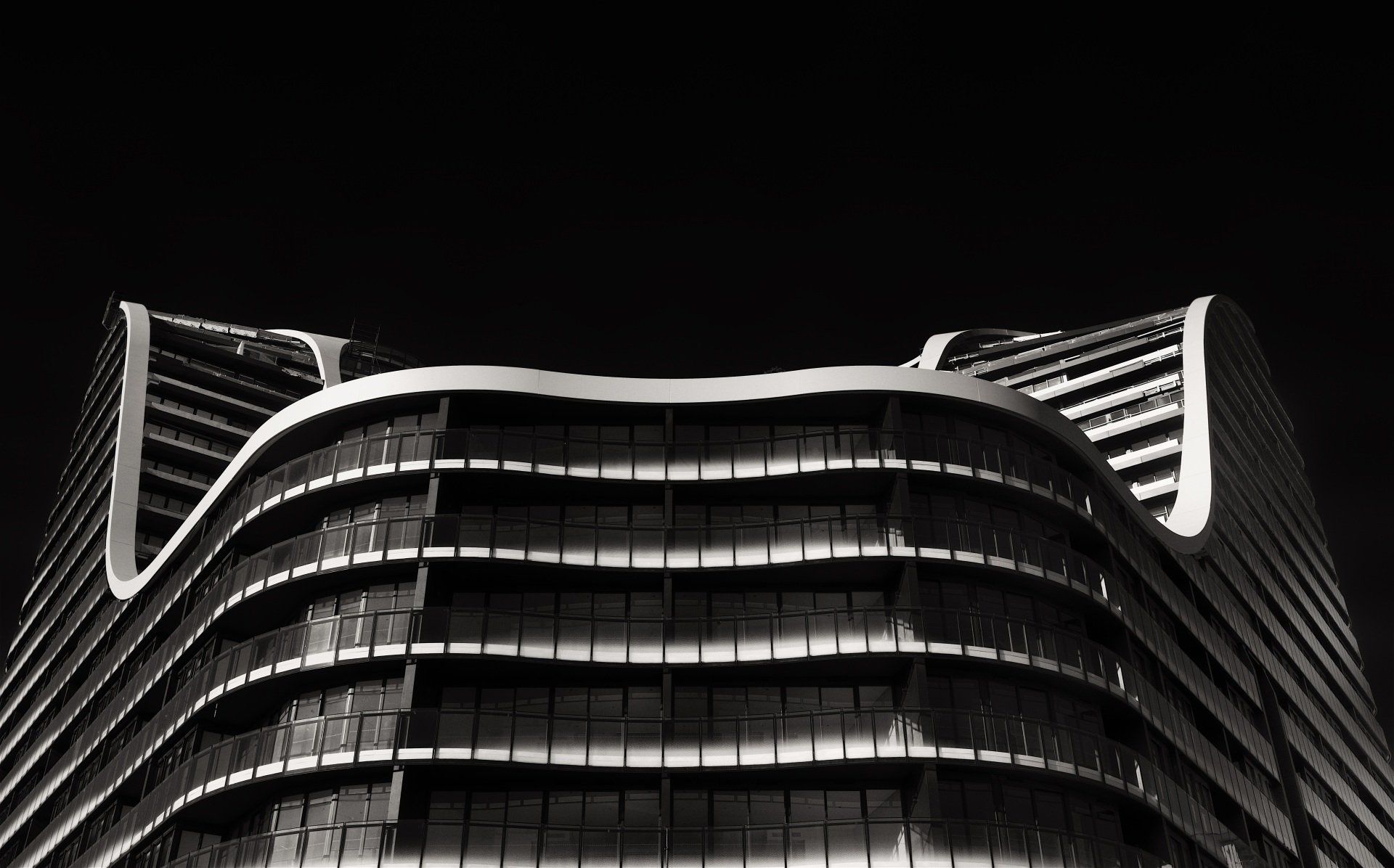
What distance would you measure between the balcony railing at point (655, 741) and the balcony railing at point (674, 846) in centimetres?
162

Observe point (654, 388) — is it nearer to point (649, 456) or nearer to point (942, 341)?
point (649, 456)

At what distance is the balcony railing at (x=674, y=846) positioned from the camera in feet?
108

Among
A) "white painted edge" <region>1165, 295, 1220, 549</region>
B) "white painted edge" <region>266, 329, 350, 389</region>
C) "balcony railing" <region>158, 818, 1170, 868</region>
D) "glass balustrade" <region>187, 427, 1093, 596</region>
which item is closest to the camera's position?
"balcony railing" <region>158, 818, 1170, 868</region>

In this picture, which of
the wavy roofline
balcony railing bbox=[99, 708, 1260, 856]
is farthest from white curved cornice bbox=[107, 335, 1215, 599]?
balcony railing bbox=[99, 708, 1260, 856]

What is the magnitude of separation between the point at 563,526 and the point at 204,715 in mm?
11411

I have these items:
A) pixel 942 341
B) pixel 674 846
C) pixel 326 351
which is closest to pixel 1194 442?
pixel 942 341

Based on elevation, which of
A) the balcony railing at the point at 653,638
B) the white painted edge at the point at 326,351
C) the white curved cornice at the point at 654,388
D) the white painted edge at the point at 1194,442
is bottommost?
the balcony railing at the point at 653,638

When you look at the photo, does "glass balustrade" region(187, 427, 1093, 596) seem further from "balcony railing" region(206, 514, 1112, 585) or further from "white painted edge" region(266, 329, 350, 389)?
"white painted edge" region(266, 329, 350, 389)

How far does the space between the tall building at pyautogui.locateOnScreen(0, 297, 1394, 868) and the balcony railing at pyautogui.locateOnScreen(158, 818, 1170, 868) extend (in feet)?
0.27

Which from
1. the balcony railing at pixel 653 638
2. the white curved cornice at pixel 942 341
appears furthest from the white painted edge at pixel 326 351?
the balcony railing at pixel 653 638

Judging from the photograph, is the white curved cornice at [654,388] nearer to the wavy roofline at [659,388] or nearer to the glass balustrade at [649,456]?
the wavy roofline at [659,388]

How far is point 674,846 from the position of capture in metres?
33.6

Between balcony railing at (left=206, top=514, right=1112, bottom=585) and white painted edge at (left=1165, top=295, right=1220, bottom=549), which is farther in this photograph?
white painted edge at (left=1165, top=295, right=1220, bottom=549)

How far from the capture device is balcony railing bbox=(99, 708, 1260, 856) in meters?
34.3
